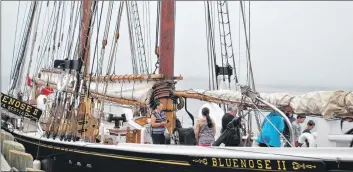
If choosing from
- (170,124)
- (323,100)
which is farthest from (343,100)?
(170,124)

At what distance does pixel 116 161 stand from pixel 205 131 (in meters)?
1.82

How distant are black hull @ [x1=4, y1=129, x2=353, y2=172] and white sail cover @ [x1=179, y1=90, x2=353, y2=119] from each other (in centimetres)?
82

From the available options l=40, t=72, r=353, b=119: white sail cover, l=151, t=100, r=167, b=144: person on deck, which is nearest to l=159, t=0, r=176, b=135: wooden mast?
l=40, t=72, r=353, b=119: white sail cover

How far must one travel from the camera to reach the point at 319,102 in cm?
697

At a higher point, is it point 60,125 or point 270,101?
point 270,101

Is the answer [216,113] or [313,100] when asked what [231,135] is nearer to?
[313,100]

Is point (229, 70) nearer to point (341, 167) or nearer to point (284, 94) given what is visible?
point (284, 94)

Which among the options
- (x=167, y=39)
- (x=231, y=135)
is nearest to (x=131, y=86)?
(x=167, y=39)

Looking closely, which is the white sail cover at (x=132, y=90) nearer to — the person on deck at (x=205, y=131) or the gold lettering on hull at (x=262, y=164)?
the person on deck at (x=205, y=131)

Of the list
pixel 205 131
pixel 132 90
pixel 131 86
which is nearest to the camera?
pixel 205 131

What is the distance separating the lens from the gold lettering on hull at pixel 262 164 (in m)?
6.49

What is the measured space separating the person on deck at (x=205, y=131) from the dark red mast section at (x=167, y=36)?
3080 millimetres

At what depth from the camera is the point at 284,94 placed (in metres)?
7.69

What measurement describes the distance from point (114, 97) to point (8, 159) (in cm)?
350
